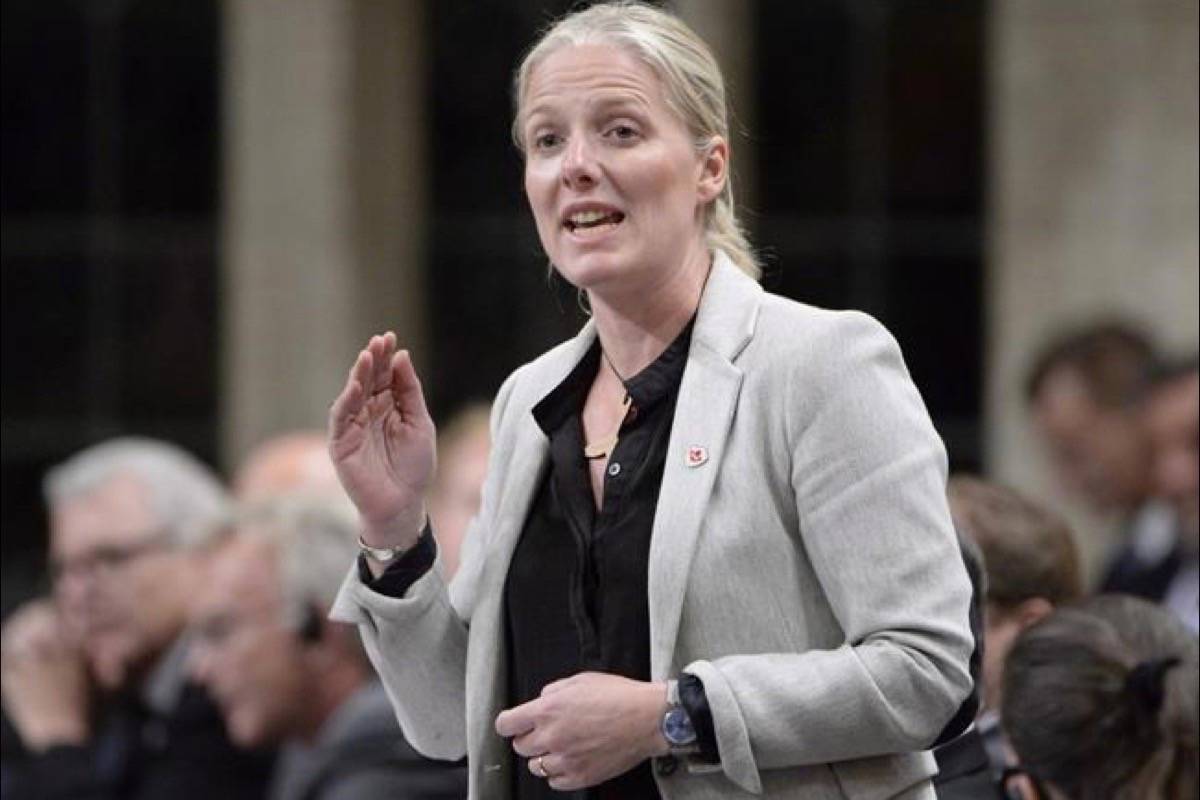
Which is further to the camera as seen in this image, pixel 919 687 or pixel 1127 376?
pixel 1127 376

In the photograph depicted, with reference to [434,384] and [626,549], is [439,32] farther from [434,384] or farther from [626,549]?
[626,549]

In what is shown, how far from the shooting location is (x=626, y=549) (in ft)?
12.0

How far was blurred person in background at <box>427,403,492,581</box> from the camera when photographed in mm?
7996

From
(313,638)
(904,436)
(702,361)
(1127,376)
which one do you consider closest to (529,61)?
(702,361)

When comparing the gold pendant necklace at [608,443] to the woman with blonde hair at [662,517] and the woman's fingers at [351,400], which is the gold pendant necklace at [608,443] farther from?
the woman's fingers at [351,400]

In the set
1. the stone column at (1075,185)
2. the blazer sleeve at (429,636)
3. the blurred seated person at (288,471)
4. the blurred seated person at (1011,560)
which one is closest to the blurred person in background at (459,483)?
the blurred seated person at (288,471)

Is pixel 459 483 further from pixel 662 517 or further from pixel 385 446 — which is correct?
pixel 662 517

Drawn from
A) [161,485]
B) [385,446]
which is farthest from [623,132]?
[161,485]

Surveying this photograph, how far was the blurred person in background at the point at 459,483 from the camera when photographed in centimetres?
800

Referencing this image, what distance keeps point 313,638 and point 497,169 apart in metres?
7.35

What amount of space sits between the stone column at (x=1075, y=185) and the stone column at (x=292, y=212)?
2722 mm

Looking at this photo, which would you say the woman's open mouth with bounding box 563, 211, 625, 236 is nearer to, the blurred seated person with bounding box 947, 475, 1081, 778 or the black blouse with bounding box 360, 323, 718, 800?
the black blouse with bounding box 360, 323, 718, 800

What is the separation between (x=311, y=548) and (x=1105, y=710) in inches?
107

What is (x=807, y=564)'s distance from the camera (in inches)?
142
